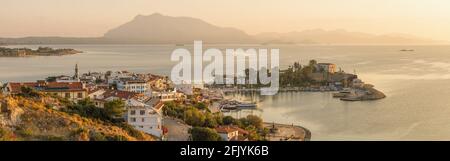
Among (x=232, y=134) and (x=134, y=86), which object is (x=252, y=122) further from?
(x=134, y=86)

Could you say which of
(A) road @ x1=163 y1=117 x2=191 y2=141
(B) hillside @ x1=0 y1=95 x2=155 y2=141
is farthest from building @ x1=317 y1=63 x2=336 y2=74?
(B) hillside @ x1=0 y1=95 x2=155 y2=141

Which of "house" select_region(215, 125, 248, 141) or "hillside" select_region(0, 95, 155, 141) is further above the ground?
"hillside" select_region(0, 95, 155, 141)

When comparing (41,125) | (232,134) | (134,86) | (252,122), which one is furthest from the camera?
(134,86)

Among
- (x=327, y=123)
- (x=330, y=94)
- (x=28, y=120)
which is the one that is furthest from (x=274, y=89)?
(x=28, y=120)

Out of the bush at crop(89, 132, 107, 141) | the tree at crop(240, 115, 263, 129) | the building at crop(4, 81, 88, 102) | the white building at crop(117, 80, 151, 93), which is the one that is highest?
the bush at crop(89, 132, 107, 141)

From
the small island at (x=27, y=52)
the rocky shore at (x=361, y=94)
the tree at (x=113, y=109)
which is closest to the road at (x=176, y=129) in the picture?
the tree at (x=113, y=109)

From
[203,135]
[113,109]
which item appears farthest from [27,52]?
[203,135]

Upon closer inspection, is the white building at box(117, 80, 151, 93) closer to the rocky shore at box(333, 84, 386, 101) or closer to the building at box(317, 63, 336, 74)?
the rocky shore at box(333, 84, 386, 101)

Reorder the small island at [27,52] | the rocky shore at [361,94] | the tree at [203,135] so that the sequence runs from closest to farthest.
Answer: the tree at [203,135] → the rocky shore at [361,94] → the small island at [27,52]

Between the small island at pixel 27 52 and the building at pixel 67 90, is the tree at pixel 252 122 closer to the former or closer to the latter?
the building at pixel 67 90

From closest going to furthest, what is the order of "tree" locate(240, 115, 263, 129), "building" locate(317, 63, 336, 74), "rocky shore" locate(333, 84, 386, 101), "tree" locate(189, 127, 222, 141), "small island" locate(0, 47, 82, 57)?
"tree" locate(189, 127, 222, 141) < "tree" locate(240, 115, 263, 129) < "rocky shore" locate(333, 84, 386, 101) < "building" locate(317, 63, 336, 74) < "small island" locate(0, 47, 82, 57)

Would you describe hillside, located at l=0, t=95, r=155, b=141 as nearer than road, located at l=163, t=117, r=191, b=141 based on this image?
Yes
